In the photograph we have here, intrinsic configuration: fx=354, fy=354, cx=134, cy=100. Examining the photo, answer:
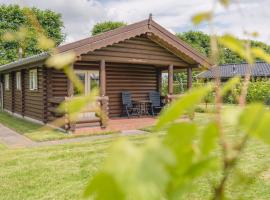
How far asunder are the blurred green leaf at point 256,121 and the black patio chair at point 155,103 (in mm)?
16188

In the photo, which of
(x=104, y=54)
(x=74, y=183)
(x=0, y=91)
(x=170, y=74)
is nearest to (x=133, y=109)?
(x=170, y=74)

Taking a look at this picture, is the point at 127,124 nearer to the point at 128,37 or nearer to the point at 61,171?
the point at 128,37

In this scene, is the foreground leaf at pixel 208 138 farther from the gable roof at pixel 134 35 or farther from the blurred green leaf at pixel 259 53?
the gable roof at pixel 134 35

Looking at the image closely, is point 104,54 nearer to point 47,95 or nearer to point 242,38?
point 47,95

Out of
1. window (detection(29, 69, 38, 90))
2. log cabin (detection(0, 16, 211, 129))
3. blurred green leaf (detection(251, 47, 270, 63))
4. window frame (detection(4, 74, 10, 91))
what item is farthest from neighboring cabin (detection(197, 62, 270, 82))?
blurred green leaf (detection(251, 47, 270, 63))

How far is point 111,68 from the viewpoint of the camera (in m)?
16.8

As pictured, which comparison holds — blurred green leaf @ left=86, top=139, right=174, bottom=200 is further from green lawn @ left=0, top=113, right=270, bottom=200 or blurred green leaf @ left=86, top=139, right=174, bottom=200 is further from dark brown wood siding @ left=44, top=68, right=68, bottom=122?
dark brown wood siding @ left=44, top=68, right=68, bottom=122

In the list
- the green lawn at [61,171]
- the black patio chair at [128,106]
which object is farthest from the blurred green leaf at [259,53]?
the black patio chair at [128,106]

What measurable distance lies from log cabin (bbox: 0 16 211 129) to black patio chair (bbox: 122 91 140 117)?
314 mm

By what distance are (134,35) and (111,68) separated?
143 inches

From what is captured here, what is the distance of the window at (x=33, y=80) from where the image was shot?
51.7 ft

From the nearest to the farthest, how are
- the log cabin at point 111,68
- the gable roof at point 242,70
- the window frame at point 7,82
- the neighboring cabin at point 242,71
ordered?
the log cabin at point 111,68, the window frame at point 7,82, the neighboring cabin at point 242,71, the gable roof at point 242,70

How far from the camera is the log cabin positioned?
41.7 ft

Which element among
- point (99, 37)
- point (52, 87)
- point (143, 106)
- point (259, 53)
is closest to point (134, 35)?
point (99, 37)
